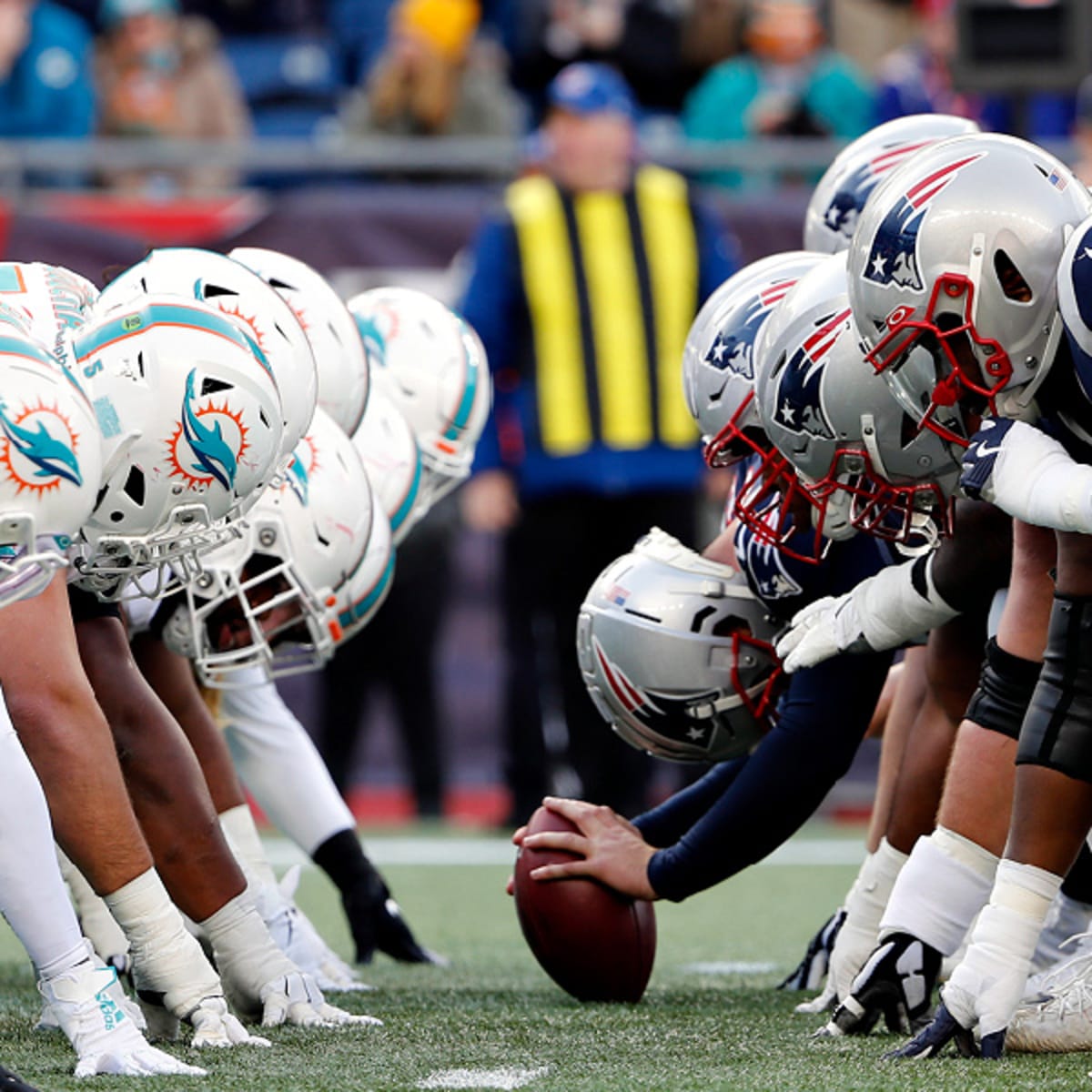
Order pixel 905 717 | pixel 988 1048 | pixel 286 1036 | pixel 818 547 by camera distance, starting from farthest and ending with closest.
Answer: pixel 905 717
pixel 818 547
pixel 286 1036
pixel 988 1048

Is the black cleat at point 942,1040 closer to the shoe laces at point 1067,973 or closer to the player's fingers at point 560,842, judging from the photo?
the shoe laces at point 1067,973

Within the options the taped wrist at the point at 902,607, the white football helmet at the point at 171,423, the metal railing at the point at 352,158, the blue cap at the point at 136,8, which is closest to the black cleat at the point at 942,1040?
the taped wrist at the point at 902,607

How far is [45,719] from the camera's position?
9.07ft

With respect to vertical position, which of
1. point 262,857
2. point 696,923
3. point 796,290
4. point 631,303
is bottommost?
point 696,923

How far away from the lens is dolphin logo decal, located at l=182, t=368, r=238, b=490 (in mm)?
2727

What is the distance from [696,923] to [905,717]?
1.43 metres

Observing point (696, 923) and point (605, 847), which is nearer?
point (605, 847)

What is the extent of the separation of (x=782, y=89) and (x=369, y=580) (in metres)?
5.05

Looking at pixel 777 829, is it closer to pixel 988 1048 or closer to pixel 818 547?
pixel 818 547

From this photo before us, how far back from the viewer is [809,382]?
3.09 metres

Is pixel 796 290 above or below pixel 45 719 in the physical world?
above

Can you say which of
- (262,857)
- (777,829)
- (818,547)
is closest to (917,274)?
(818,547)

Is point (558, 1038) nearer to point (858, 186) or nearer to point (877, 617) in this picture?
point (877, 617)

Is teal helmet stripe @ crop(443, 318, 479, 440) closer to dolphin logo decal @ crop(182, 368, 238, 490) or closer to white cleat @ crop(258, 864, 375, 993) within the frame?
white cleat @ crop(258, 864, 375, 993)
